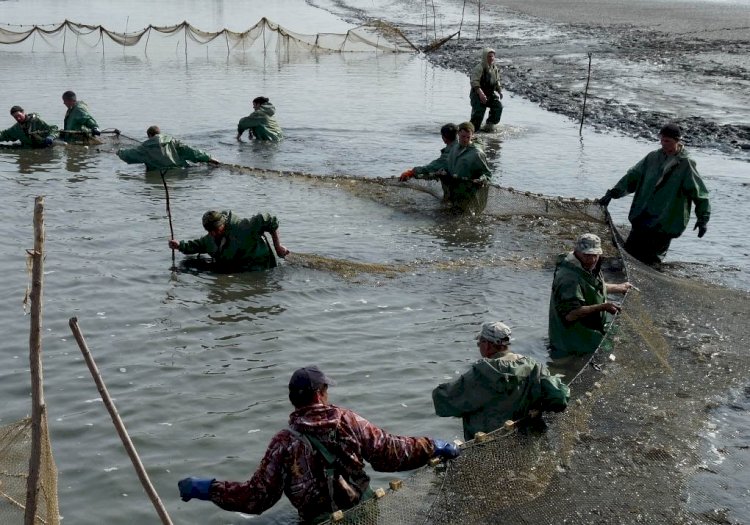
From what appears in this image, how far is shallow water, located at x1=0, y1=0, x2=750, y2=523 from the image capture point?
21.6 feet

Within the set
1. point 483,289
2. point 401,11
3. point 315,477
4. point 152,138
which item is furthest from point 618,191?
point 401,11

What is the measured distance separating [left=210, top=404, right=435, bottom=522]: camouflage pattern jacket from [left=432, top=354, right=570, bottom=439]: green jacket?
2.68ft

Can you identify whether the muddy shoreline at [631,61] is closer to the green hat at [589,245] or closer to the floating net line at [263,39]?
the floating net line at [263,39]

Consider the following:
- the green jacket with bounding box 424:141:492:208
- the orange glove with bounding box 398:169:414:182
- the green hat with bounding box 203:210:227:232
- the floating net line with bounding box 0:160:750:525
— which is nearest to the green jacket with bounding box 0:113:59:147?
the orange glove with bounding box 398:169:414:182

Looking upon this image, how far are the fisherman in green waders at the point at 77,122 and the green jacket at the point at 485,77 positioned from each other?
7.41m

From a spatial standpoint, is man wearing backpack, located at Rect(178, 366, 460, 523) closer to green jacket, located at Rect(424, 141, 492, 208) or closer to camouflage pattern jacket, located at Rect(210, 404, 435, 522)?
camouflage pattern jacket, located at Rect(210, 404, 435, 522)

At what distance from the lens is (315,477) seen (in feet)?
14.7

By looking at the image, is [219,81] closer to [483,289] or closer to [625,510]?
[483,289]

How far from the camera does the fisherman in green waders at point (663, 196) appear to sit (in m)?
9.14

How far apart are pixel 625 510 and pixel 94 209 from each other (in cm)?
965

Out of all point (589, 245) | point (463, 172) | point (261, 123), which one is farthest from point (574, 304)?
point (261, 123)

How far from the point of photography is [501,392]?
521 cm

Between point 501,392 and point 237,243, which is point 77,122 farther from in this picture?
point 501,392

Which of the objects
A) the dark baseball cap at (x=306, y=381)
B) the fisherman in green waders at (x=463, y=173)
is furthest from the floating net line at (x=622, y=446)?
the fisherman in green waders at (x=463, y=173)
